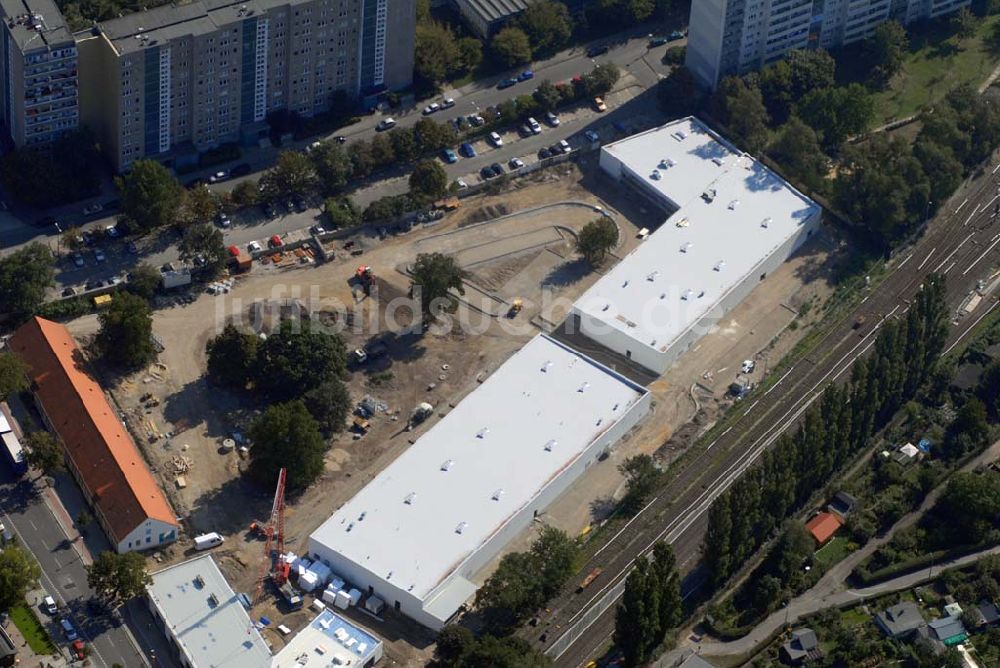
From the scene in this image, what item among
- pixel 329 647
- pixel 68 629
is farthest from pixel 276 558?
pixel 68 629

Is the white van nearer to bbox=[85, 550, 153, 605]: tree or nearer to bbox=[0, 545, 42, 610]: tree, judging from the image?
bbox=[85, 550, 153, 605]: tree

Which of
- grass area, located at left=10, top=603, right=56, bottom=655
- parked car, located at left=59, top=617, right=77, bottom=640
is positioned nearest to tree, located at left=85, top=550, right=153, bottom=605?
parked car, located at left=59, top=617, right=77, bottom=640

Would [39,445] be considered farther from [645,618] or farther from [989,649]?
[989,649]

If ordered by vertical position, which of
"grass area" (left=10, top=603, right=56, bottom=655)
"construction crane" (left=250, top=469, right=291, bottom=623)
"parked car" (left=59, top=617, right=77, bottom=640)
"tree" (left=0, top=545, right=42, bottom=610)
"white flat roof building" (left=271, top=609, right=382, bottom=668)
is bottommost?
"white flat roof building" (left=271, top=609, right=382, bottom=668)

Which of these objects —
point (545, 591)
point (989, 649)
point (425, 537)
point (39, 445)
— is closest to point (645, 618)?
point (545, 591)

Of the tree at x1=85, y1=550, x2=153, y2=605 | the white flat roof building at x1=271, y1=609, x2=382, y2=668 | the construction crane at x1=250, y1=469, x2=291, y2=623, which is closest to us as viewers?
the white flat roof building at x1=271, y1=609, x2=382, y2=668

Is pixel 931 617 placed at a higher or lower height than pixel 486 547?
lower

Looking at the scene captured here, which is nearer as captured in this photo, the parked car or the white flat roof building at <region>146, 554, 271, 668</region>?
the white flat roof building at <region>146, 554, 271, 668</region>
